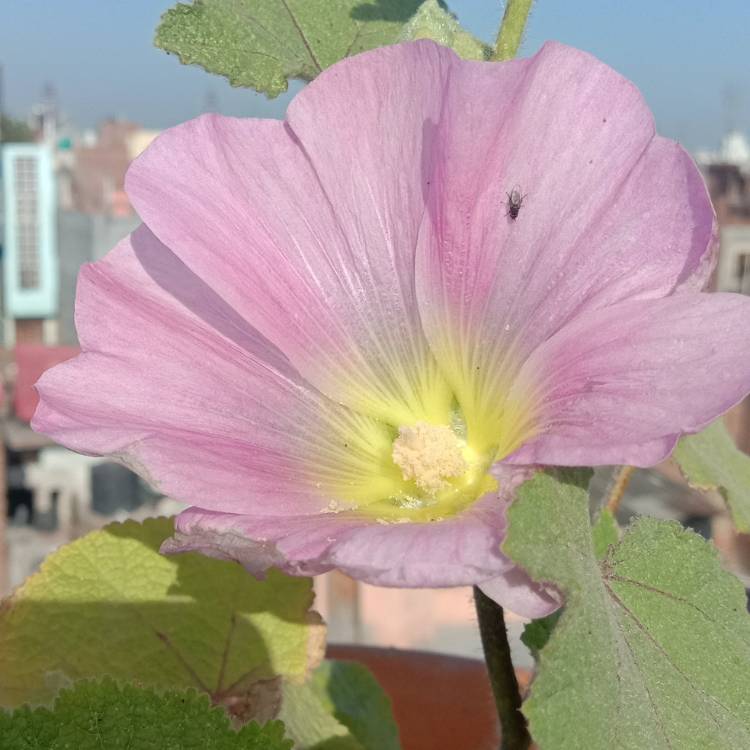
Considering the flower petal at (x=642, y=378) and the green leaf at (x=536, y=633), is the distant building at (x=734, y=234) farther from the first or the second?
the flower petal at (x=642, y=378)

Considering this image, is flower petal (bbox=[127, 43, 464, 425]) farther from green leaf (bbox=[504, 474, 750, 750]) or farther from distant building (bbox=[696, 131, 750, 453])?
distant building (bbox=[696, 131, 750, 453])

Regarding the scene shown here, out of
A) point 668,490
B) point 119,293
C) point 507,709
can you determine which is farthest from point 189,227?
point 668,490

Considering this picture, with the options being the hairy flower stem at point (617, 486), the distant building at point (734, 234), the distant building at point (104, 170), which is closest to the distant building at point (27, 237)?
the distant building at point (104, 170)

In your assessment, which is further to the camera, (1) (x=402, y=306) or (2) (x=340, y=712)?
(2) (x=340, y=712)

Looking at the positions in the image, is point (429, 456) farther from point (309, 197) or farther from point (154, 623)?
point (154, 623)

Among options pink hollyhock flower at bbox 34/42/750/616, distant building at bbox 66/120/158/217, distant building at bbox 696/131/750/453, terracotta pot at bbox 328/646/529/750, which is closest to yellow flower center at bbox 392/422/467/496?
pink hollyhock flower at bbox 34/42/750/616

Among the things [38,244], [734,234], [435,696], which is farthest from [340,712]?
[38,244]

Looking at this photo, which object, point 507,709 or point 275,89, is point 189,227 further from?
point 507,709
